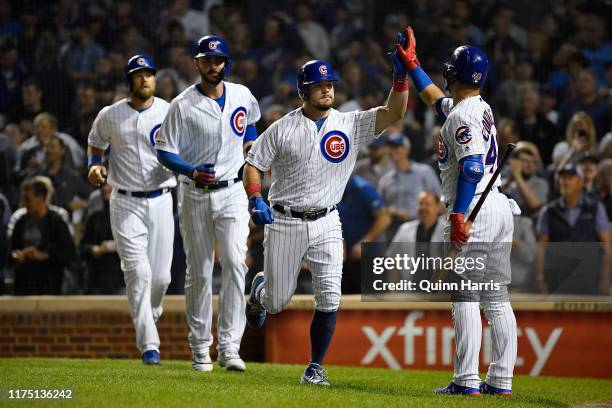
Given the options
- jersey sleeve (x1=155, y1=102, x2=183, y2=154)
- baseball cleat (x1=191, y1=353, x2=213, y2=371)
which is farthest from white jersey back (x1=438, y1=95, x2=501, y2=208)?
baseball cleat (x1=191, y1=353, x2=213, y2=371)

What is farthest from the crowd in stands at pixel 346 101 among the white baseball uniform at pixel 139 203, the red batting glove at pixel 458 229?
the red batting glove at pixel 458 229

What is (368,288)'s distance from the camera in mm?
8336

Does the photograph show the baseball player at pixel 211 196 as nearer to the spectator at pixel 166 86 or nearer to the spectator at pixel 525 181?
the spectator at pixel 525 181

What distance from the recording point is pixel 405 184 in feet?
34.5

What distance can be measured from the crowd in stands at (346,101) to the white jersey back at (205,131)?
10.5ft

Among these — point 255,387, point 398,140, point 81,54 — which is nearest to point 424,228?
point 398,140

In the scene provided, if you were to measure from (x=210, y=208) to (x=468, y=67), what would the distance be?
202cm

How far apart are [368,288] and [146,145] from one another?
2.12 metres

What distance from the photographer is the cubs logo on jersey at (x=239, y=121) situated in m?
6.98

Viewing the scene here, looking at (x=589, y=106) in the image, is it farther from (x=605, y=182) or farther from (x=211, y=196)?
(x=211, y=196)

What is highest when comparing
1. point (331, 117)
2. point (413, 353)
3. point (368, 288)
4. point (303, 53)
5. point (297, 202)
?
point (303, 53)

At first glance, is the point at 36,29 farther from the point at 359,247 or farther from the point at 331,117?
the point at 331,117

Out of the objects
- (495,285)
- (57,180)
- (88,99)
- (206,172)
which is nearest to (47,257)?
(57,180)

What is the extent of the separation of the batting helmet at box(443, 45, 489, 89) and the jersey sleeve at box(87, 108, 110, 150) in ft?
9.15
